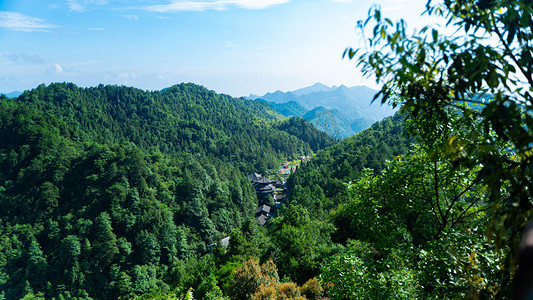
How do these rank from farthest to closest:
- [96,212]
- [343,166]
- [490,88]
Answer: [343,166]
[96,212]
[490,88]

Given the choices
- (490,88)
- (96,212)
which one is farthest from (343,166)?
(490,88)

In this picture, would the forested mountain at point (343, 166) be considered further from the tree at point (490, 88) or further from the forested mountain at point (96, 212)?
the tree at point (490, 88)

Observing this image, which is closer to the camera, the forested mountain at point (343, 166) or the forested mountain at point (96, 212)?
the forested mountain at point (96, 212)

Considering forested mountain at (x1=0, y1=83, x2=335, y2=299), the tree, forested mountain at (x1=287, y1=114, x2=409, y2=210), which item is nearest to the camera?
the tree

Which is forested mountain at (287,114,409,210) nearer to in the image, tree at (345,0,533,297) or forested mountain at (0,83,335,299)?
forested mountain at (0,83,335,299)

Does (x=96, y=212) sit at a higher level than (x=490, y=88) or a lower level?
lower

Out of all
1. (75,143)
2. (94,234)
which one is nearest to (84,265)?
(94,234)

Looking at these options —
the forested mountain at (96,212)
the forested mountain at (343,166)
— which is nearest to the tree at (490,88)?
the forested mountain at (96,212)

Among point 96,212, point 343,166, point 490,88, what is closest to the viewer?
point 490,88

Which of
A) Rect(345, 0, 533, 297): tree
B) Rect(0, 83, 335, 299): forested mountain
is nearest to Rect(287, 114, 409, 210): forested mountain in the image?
Rect(0, 83, 335, 299): forested mountain

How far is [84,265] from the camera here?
31.6m

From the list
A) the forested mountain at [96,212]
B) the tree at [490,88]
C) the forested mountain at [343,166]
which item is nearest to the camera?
the tree at [490,88]

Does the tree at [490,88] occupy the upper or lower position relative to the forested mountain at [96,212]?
upper

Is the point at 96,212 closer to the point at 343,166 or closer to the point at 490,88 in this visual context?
the point at 343,166
